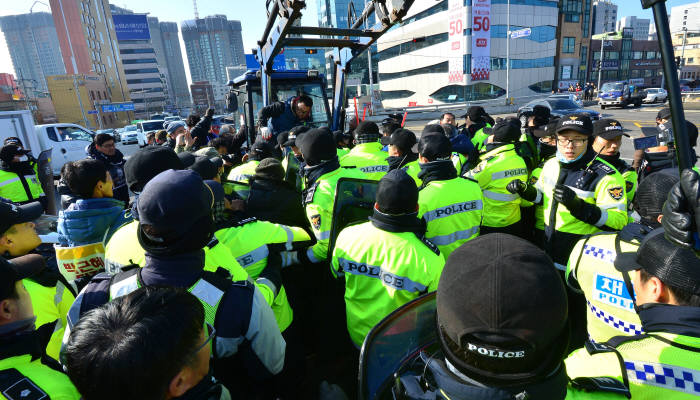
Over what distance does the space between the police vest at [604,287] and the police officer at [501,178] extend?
1.79 meters

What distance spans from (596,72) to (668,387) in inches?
2819

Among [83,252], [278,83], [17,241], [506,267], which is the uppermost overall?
[278,83]

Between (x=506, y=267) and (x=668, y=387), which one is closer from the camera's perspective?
(x=506, y=267)

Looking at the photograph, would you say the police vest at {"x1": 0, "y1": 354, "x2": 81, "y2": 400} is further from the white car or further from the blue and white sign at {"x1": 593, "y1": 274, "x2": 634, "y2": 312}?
the white car

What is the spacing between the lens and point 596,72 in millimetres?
56906

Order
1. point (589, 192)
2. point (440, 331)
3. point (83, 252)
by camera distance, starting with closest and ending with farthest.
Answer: point (440, 331)
point (83, 252)
point (589, 192)

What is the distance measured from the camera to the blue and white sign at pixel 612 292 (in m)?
1.76

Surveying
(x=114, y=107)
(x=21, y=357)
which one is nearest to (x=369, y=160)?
(x=21, y=357)

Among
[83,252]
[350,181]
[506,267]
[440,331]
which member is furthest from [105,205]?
[506,267]

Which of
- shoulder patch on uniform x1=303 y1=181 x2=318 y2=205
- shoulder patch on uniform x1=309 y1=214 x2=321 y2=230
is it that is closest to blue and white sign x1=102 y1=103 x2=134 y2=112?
shoulder patch on uniform x1=303 y1=181 x2=318 y2=205

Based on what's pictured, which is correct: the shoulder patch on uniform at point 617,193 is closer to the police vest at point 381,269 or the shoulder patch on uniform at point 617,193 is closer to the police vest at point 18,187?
the police vest at point 381,269

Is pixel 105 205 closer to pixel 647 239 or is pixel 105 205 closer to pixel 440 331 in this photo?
pixel 440 331

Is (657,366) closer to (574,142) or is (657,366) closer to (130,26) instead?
(574,142)

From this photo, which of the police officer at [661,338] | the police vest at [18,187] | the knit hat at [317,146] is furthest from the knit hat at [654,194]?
the police vest at [18,187]
